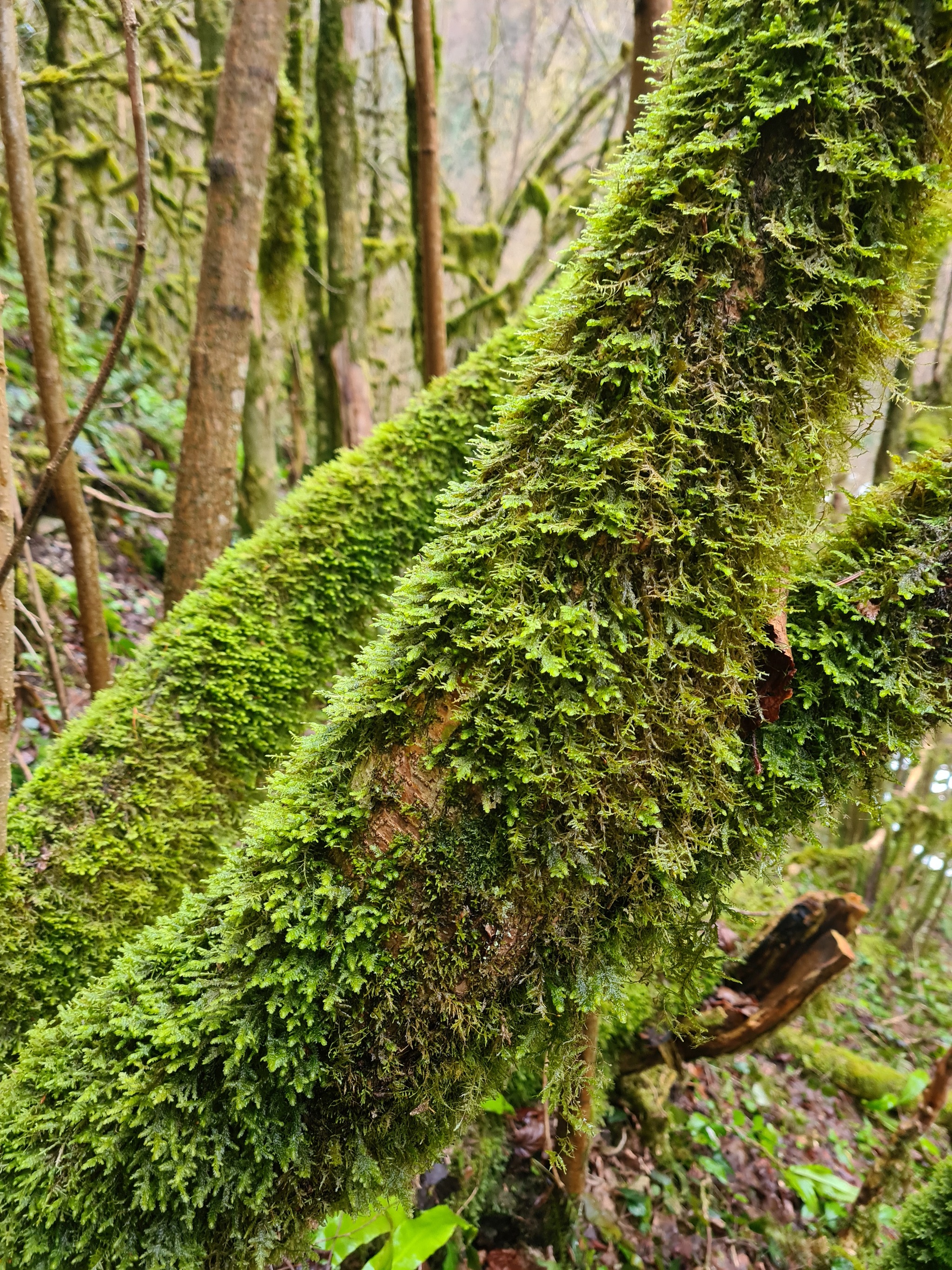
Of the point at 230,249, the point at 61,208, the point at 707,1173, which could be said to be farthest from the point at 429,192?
the point at 707,1173

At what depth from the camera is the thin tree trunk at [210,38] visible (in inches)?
198

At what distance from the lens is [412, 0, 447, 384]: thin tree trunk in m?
3.61

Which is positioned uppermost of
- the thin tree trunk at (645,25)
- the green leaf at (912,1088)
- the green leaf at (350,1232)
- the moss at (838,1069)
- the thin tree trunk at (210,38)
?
the thin tree trunk at (210,38)

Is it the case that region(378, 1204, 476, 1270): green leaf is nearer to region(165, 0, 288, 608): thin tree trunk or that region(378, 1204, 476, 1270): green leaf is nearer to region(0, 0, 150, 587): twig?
region(0, 0, 150, 587): twig

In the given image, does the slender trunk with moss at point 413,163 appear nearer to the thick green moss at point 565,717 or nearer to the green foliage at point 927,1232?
the thick green moss at point 565,717

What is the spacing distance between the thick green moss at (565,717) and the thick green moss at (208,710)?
22.7 inches

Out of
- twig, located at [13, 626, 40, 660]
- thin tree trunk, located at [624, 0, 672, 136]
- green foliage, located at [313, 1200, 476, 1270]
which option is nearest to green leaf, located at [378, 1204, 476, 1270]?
green foliage, located at [313, 1200, 476, 1270]

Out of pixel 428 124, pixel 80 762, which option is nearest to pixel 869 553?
pixel 80 762

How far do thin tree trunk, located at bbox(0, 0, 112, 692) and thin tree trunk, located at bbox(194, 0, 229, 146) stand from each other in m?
3.60

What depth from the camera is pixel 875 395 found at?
4.21ft

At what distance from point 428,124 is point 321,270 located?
252 cm

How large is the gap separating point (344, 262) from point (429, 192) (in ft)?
5.46

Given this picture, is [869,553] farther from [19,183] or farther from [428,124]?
[428,124]

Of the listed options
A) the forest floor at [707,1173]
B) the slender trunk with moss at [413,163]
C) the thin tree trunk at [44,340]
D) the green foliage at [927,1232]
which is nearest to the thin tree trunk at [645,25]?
the slender trunk with moss at [413,163]
